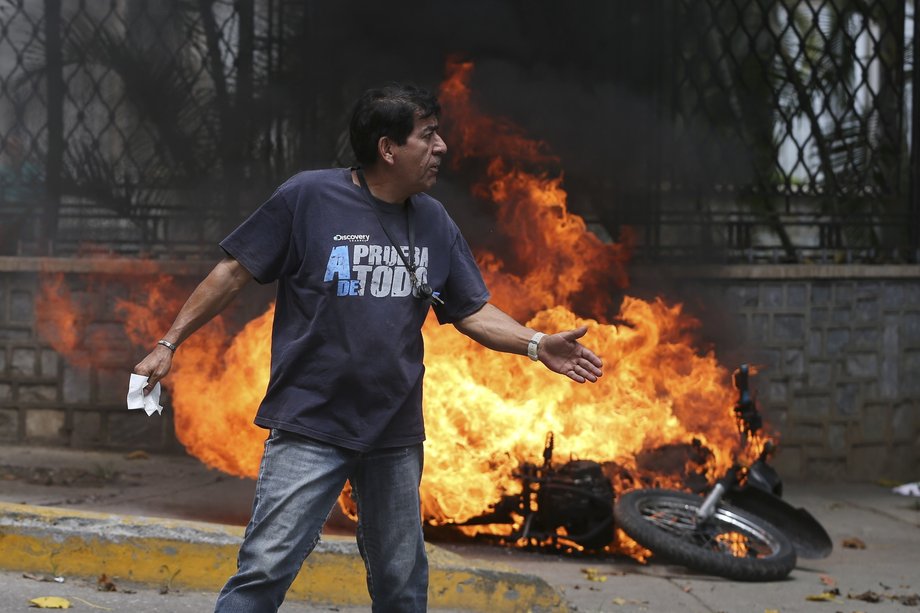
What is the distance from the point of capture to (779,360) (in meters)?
9.38

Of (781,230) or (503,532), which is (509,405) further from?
(781,230)

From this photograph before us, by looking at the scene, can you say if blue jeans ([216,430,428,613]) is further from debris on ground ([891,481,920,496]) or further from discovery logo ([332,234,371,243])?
debris on ground ([891,481,920,496])

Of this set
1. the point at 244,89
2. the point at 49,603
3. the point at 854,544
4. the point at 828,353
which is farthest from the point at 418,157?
the point at 828,353

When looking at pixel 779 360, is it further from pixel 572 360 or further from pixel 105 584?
pixel 572 360

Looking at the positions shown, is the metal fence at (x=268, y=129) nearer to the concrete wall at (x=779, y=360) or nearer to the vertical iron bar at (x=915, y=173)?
the vertical iron bar at (x=915, y=173)

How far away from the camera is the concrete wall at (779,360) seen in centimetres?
921

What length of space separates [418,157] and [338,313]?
21.0 inches

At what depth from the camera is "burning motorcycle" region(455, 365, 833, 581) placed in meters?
6.77

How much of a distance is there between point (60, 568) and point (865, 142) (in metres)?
7.19

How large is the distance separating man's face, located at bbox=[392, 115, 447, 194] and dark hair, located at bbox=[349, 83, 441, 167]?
2 centimetres

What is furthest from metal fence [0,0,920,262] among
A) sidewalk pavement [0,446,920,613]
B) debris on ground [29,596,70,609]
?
debris on ground [29,596,70,609]

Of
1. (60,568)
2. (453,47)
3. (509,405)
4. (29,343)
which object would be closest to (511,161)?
(453,47)

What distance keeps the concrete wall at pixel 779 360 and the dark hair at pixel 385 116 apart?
5518 mm

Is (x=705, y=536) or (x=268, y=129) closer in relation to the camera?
(x=705, y=536)
